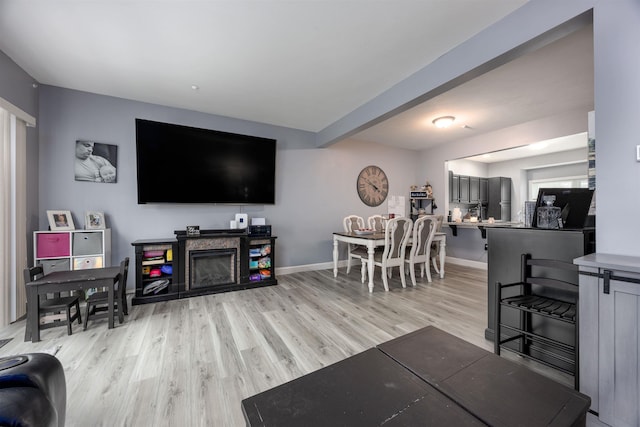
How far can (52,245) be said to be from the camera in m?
2.65

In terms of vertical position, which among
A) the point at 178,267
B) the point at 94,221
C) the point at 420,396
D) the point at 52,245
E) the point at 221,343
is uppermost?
the point at 94,221

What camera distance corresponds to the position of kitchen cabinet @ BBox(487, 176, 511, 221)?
6.36 metres

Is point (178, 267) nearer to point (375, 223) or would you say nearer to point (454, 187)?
point (375, 223)

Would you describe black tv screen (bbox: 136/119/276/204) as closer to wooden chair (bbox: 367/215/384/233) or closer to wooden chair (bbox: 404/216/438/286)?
wooden chair (bbox: 367/215/384/233)

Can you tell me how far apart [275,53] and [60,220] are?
10.1ft

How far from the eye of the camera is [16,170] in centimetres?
243

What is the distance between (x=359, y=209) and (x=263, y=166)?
2158 mm

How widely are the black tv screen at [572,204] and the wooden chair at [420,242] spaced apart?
1.74 metres

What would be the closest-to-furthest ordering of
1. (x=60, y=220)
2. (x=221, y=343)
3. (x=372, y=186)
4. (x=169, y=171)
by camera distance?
(x=221, y=343), (x=60, y=220), (x=169, y=171), (x=372, y=186)

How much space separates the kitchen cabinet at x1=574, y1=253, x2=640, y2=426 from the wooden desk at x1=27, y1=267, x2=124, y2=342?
3.43 m

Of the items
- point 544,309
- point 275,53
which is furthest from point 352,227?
point 544,309

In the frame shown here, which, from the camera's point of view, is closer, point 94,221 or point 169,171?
point 94,221

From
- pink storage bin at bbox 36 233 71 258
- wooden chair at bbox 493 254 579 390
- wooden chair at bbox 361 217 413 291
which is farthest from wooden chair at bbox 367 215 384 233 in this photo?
pink storage bin at bbox 36 233 71 258

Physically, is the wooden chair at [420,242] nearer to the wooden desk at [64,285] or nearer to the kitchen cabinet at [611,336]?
the kitchen cabinet at [611,336]
